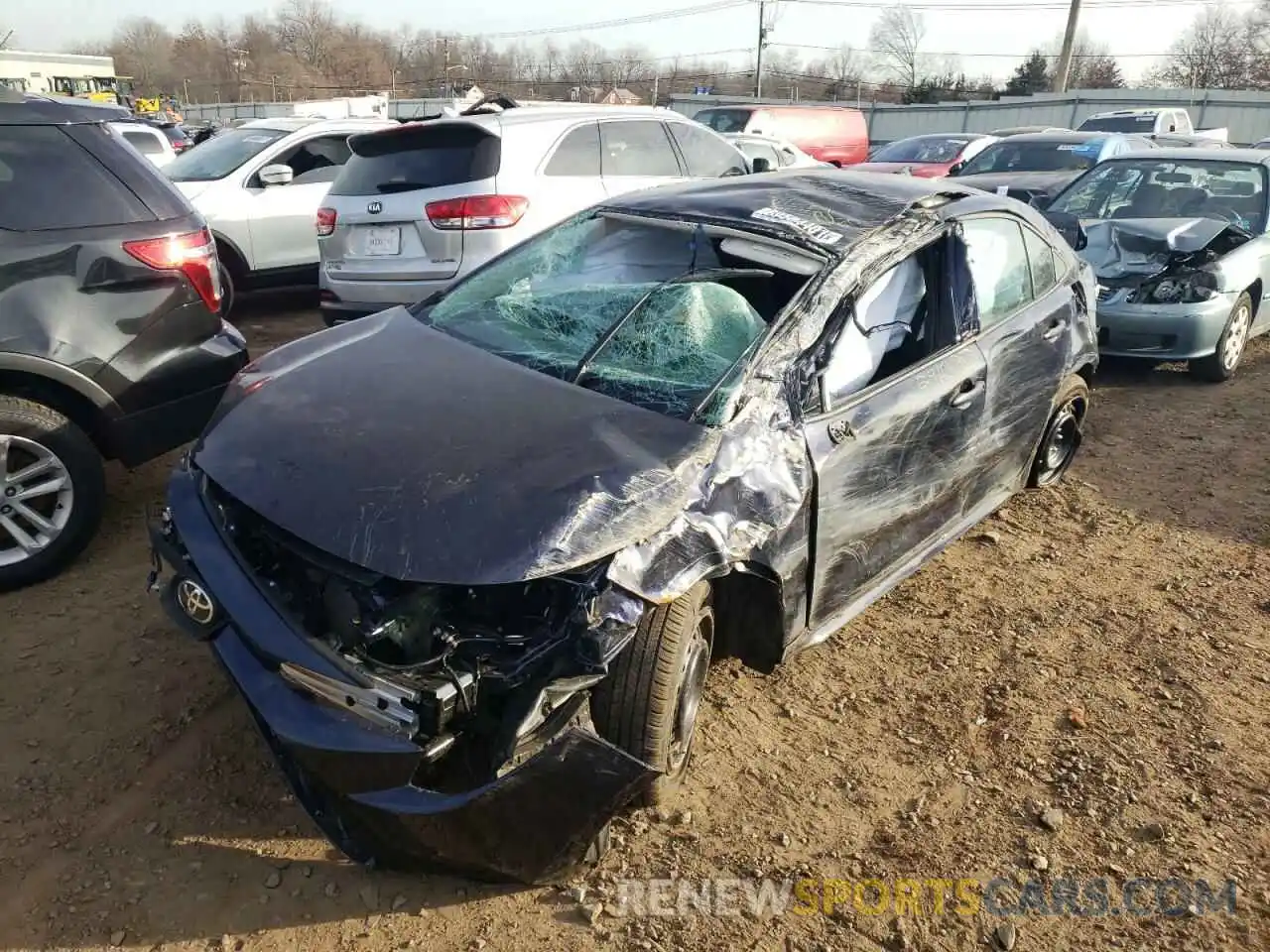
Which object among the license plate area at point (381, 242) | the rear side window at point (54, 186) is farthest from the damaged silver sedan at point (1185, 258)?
the rear side window at point (54, 186)

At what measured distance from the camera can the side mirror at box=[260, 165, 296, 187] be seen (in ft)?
25.5

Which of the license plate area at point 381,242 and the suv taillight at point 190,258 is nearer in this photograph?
the suv taillight at point 190,258

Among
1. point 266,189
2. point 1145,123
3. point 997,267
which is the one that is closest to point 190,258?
point 997,267

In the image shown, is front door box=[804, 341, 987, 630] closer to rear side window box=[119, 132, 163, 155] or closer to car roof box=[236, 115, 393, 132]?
car roof box=[236, 115, 393, 132]

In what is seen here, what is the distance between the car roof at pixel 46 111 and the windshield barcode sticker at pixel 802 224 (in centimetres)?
278

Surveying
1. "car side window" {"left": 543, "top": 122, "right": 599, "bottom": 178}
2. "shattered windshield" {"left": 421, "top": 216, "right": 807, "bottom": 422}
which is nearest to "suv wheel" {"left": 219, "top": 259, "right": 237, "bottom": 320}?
"car side window" {"left": 543, "top": 122, "right": 599, "bottom": 178}

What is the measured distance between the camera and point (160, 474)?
186 inches

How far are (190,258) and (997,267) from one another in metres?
3.41

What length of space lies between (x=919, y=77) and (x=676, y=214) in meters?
70.9

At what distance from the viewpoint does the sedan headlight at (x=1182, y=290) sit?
21.2 feet

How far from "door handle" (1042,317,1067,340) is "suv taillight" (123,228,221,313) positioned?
3.67m

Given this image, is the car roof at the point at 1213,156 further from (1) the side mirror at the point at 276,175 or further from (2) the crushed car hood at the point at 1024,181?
(1) the side mirror at the point at 276,175

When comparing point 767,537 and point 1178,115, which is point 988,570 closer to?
point 767,537

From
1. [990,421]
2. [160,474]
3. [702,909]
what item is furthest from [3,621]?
[990,421]
